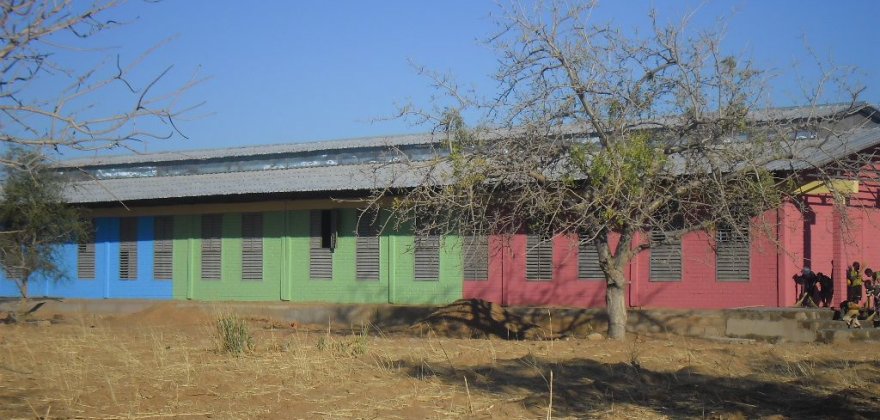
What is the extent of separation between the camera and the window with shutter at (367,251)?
966 inches

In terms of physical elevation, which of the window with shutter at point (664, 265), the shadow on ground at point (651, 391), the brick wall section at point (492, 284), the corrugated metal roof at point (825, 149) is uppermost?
the corrugated metal roof at point (825, 149)

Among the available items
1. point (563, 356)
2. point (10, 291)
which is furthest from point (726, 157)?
point (10, 291)

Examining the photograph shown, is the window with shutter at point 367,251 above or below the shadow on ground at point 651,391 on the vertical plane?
above

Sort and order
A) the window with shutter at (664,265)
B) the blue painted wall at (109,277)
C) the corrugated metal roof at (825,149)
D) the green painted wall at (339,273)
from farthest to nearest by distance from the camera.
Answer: the blue painted wall at (109,277), the green painted wall at (339,273), the window with shutter at (664,265), the corrugated metal roof at (825,149)

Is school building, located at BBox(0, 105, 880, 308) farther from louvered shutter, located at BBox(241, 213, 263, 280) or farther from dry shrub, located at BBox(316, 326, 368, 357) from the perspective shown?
dry shrub, located at BBox(316, 326, 368, 357)

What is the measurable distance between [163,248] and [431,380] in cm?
1877

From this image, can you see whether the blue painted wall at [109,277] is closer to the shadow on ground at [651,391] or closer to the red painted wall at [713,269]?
the red painted wall at [713,269]

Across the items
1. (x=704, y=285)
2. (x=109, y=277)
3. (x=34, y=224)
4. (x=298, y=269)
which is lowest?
(x=109, y=277)

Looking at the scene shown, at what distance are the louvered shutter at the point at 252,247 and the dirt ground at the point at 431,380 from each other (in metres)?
10.8

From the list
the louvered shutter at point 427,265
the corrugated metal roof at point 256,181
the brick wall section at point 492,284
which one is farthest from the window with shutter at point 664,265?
the corrugated metal roof at point 256,181

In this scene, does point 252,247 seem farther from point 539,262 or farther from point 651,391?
point 651,391

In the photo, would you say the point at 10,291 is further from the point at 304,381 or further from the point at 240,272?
the point at 304,381

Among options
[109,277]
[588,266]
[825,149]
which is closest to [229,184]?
[109,277]

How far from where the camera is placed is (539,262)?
22.5 m
